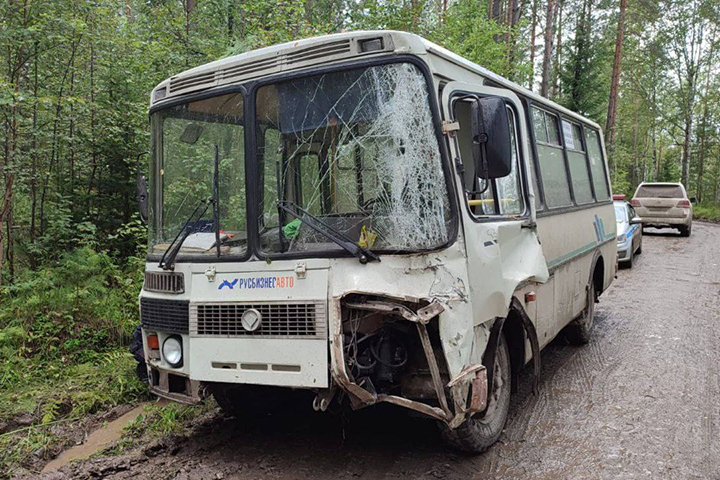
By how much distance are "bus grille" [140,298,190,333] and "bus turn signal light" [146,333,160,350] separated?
0.24 ft

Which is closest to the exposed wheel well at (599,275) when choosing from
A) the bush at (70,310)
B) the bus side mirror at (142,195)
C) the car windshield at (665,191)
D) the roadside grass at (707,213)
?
the bus side mirror at (142,195)

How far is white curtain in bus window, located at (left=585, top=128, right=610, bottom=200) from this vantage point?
7.77 metres

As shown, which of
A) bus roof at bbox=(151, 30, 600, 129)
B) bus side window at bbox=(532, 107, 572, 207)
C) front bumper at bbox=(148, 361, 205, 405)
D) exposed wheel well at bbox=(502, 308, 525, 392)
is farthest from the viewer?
bus side window at bbox=(532, 107, 572, 207)

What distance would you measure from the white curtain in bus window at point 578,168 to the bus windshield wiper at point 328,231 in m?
Result: 4.02

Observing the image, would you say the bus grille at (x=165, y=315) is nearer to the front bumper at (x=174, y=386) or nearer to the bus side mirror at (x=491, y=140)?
the front bumper at (x=174, y=386)

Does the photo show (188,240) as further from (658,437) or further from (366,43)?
(658,437)

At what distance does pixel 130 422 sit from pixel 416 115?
3.81 m

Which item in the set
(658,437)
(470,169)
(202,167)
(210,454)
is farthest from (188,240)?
(658,437)

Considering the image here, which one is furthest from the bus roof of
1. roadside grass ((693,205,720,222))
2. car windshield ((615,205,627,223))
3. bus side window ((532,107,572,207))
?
roadside grass ((693,205,720,222))

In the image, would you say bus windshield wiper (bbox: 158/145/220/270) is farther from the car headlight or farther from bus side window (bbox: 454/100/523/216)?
bus side window (bbox: 454/100/523/216)

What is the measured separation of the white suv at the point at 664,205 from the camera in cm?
1939

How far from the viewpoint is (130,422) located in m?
5.17

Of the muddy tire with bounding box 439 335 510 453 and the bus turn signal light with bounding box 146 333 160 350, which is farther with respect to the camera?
the bus turn signal light with bounding box 146 333 160 350

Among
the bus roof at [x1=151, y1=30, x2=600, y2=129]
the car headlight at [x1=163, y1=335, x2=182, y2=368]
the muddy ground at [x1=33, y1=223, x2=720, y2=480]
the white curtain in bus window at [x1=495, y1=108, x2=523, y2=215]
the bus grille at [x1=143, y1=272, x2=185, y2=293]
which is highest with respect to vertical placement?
the bus roof at [x1=151, y1=30, x2=600, y2=129]
